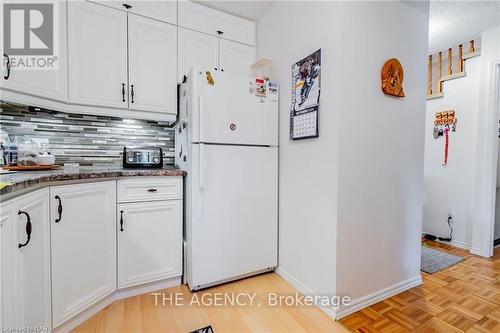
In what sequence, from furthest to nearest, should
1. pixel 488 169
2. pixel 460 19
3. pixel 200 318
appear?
pixel 488 169
pixel 460 19
pixel 200 318

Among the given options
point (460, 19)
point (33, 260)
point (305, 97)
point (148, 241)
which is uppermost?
point (460, 19)

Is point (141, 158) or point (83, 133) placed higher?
point (83, 133)

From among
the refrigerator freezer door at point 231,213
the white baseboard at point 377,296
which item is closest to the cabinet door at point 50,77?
the refrigerator freezer door at point 231,213

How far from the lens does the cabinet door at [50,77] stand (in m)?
1.37

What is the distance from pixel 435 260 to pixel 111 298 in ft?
9.56

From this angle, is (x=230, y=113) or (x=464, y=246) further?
(x=464, y=246)

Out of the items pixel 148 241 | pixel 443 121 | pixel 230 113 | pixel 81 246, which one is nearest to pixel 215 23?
pixel 230 113

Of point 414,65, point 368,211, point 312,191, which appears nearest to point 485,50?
point 414,65

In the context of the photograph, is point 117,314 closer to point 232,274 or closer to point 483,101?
point 232,274

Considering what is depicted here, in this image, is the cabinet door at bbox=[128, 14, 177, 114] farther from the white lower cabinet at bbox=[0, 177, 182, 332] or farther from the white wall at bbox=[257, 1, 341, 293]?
the white wall at bbox=[257, 1, 341, 293]

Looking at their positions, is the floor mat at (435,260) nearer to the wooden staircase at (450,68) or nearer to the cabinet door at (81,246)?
the wooden staircase at (450,68)

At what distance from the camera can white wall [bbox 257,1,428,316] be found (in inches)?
58.2

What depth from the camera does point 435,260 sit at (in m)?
2.33

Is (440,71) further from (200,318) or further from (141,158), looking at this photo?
(200,318)
